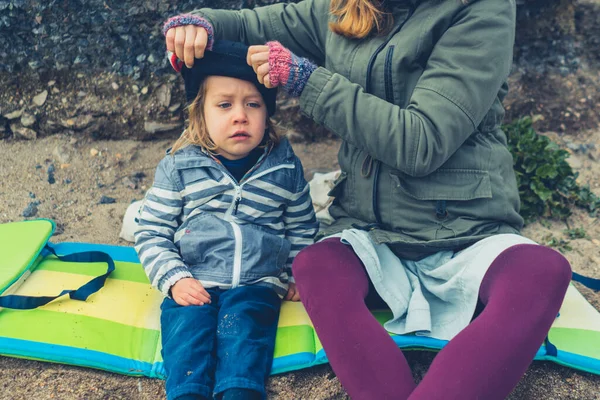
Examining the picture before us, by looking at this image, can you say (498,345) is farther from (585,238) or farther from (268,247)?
(585,238)

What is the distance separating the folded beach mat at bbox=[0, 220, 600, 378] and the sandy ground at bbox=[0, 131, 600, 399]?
6 cm

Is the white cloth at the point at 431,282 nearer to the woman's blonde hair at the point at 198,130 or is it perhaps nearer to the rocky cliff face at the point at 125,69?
the woman's blonde hair at the point at 198,130

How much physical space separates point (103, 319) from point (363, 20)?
152cm

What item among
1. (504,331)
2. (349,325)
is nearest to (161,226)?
(349,325)

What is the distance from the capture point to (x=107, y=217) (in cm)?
313

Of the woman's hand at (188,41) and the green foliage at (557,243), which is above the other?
the woman's hand at (188,41)

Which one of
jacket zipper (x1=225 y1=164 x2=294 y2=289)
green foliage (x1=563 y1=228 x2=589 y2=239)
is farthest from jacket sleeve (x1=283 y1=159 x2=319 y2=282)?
green foliage (x1=563 y1=228 x2=589 y2=239)

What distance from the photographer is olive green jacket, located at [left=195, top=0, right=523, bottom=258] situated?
1.98m

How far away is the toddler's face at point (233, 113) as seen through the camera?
2250 mm

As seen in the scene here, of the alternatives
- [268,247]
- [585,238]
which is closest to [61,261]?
[268,247]

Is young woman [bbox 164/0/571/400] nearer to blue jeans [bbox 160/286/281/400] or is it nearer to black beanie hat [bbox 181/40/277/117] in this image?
black beanie hat [bbox 181/40/277/117]

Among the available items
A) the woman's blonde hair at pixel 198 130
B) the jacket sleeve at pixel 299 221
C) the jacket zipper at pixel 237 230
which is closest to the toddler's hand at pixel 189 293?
the jacket zipper at pixel 237 230

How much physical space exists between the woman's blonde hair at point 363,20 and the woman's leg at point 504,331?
3.04 ft

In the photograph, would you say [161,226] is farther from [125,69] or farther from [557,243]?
[557,243]
